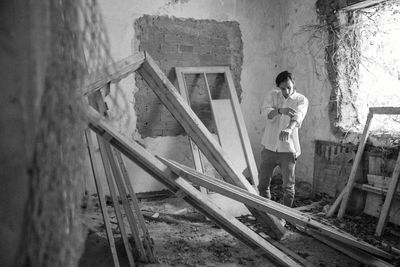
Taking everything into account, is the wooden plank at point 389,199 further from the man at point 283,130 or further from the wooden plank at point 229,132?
the wooden plank at point 229,132

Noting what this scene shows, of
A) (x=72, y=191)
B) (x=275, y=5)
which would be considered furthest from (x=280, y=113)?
(x=72, y=191)

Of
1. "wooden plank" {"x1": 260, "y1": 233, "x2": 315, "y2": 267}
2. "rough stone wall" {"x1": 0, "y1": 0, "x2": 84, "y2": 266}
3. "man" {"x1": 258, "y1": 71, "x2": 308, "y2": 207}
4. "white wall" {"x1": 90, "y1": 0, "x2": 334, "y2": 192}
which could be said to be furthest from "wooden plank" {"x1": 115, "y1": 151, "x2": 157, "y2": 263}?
"rough stone wall" {"x1": 0, "y1": 0, "x2": 84, "y2": 266}

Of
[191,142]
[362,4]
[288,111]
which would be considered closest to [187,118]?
[288,111]

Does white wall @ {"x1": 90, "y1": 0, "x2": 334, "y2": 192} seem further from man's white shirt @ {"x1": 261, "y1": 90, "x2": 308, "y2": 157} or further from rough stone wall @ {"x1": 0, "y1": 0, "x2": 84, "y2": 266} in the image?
rough stone wall @ {"x1": 0, "y1": 0, "x2": 84, "y2": 266}

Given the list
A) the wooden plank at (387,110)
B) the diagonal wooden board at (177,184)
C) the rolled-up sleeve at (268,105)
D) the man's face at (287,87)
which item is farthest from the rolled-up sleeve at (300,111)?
the diagonal wooden board at (177,184)

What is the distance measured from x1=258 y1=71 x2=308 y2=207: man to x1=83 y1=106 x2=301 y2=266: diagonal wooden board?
4.68ft

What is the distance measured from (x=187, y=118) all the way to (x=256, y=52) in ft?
8.84

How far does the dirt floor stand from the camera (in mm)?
2389

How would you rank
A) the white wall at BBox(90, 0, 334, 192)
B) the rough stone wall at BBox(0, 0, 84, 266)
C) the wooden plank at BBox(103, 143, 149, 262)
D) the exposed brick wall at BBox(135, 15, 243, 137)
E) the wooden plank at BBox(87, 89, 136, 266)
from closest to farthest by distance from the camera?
the rough stone wall at BBox(0, 0, 84, 266) < the wooden plank at BBox(87, 89, 136, 266) < the wooden plank at BBox(103, 143, 149, 262) < the white wall at BBox(90, 0, 334, 192) < the exposed brick wall at BBox(135, 15, 243, 137)

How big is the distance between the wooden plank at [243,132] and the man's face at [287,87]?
965 millimetres

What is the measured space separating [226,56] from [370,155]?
2.22 meters

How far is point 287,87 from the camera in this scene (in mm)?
3154

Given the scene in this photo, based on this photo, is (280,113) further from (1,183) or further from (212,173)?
(1,183)

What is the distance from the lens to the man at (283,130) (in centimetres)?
309
